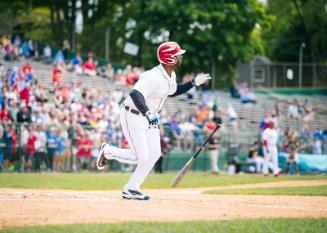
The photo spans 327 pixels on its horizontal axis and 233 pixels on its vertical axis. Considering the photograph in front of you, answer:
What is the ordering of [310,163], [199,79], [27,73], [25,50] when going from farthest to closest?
[25,50]
[310,163]
[27,73]
[199,79]

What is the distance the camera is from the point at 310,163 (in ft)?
99.2

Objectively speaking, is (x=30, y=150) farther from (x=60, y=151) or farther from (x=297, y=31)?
Result: (x=297, y=31)

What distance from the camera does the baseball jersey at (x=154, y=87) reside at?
38.2ft

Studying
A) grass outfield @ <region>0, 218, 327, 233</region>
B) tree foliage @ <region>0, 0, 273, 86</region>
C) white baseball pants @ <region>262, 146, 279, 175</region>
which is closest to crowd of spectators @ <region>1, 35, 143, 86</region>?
white baseball pants @ <region>262, 146, 279, 175</region>

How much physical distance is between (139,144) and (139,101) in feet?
2.52

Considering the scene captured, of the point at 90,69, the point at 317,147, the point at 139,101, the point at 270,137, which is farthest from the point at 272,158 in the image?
the point at 139,101

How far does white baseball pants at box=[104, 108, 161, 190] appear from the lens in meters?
11.8

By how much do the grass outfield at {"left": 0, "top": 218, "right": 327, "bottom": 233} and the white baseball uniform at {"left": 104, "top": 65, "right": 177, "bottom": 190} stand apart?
2673 mm

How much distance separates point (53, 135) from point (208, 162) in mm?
7537

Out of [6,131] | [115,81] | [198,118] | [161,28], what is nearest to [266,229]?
[6,131]

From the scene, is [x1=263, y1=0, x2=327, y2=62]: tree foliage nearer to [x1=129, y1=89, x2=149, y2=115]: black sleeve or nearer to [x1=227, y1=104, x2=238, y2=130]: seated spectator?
[x1=227, y1=104, x2=238, y2=130]: seated spectator

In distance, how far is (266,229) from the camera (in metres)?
8.88

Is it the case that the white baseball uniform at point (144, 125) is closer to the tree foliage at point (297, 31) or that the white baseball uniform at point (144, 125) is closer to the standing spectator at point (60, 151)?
the standing spectator at point (60, 151)

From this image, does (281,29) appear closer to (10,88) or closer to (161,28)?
(161,28)
